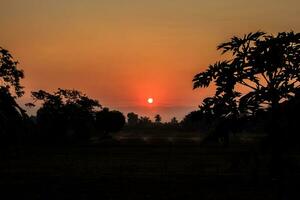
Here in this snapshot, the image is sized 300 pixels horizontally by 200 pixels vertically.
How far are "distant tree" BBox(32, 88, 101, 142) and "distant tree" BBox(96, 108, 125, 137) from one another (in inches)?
430

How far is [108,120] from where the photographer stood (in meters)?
109

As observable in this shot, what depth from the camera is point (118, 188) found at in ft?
78.2

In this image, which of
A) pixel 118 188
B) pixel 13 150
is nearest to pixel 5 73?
pixel 118 188

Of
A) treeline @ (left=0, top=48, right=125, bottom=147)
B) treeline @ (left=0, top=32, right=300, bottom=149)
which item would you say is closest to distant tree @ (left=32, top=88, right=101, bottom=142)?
treeline @ (left=0, top=48, right=125, bottom=147)

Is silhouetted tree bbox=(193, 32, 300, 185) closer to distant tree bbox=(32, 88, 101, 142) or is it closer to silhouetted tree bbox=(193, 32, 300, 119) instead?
silhouetted tree bbox=(193, 32, 300, 119)

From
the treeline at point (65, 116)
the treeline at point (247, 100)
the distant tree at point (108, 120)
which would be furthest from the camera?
the distant tree at point (108, 120)

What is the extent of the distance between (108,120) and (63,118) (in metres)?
24.8

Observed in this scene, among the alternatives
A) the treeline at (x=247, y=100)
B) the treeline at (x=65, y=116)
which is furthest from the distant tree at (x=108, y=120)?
the treeline at (x=247, y=100)

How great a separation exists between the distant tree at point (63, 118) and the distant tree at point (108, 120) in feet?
35.8

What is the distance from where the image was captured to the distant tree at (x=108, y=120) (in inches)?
4227

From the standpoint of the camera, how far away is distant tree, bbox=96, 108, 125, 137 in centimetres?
10738

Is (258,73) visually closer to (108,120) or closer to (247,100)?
(247,100)

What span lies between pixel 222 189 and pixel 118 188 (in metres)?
5.06

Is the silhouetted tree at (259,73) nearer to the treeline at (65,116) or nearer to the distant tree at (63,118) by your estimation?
the treeline at (65,116)
